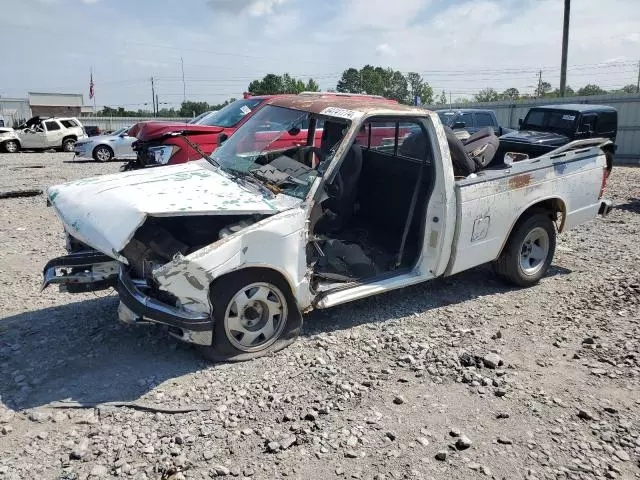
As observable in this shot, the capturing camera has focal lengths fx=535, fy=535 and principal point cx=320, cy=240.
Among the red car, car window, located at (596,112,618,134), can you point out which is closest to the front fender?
the red car

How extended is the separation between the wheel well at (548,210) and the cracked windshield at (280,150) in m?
2.07

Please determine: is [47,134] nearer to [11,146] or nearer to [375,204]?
[11,146]

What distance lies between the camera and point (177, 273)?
3352 millimetres

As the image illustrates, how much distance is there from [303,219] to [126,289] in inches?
50.8

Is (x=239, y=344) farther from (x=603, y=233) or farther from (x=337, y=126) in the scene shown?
(x=603, y=233)

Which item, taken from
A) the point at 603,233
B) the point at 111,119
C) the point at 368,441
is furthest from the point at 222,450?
the point at 111,119

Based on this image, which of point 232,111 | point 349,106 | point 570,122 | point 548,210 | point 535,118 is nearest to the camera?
point 349,106

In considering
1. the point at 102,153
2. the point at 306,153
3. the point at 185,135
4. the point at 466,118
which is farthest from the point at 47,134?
the point at 306,153

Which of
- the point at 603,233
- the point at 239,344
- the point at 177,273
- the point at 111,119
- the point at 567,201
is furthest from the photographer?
the point at 111,119

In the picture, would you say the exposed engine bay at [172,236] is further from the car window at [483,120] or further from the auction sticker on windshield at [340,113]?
the car window at [483,120]

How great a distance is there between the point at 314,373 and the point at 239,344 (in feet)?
1.89

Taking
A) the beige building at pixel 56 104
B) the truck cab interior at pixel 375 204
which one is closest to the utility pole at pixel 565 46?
the truck cab interior at pixel 375 204

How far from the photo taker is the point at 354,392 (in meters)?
3.55

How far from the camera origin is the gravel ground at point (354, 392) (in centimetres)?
289
